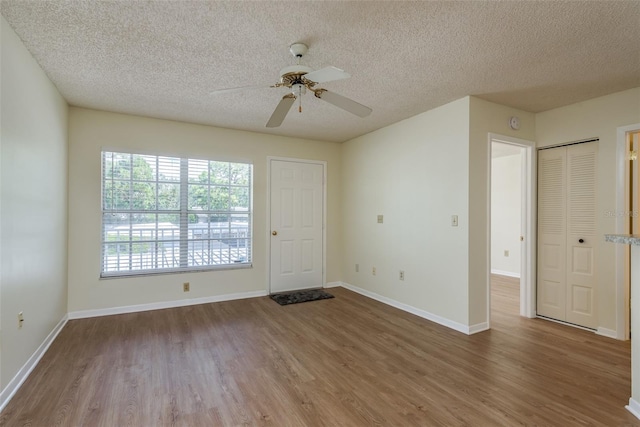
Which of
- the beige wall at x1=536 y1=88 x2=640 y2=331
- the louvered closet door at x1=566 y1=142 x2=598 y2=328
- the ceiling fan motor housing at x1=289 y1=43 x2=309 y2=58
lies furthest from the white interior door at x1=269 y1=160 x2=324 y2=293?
the beige wall at x1=536 y1=88 x2=640 y2=331

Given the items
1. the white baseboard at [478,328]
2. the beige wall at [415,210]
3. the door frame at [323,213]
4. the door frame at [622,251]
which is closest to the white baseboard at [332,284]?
the door frame at [323,213]

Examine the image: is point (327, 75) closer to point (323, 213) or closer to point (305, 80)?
point (305, 80)

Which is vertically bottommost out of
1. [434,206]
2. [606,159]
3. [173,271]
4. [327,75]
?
[173,271]

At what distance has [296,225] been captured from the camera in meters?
5.13

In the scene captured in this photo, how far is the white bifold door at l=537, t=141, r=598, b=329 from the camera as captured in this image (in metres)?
3.40

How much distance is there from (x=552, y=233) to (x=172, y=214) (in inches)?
187

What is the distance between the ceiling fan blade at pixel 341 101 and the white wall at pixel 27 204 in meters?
2.08

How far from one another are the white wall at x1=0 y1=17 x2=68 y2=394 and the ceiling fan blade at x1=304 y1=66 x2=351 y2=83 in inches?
77.6

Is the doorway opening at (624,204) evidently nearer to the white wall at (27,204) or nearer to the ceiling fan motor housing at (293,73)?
the ceiling fan motor housing at (293,73)

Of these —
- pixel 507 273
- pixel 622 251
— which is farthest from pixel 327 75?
pixel 507 273

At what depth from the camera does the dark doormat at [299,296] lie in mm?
4487

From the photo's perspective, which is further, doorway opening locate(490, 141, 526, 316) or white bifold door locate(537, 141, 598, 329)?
doorway opening locate(490, 141, 526, 316)

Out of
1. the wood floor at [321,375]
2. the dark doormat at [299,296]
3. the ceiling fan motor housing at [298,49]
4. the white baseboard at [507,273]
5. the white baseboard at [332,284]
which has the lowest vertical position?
the wood floor at [321,375]

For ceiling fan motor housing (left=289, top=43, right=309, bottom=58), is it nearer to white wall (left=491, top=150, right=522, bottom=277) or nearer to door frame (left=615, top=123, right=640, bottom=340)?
door frame (left=615, top=123, right=640, bottom=340)
